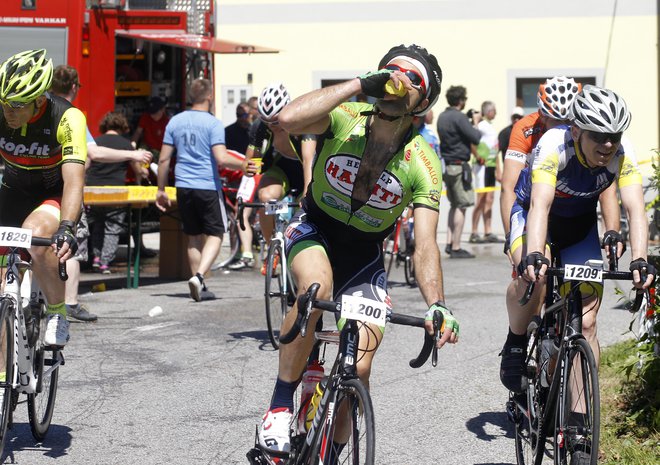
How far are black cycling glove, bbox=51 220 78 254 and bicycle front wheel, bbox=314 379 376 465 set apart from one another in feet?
6.35

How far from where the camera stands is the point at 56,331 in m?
6.62

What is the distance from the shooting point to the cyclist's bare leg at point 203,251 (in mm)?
12117

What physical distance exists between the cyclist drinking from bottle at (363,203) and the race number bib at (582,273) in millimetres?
637

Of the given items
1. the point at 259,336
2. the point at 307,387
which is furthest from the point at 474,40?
the point at 307,387

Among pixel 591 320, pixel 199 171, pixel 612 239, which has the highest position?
pixel 612 239

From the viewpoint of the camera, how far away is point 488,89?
2628 cm

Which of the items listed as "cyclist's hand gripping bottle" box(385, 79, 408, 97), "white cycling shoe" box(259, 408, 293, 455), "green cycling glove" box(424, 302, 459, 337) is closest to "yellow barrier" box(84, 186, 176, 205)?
"white cycling shoe" box(259, 408, 293, 455)

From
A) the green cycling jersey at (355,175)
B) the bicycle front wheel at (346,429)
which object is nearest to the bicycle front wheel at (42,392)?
the green cycling jersey at (355,175)

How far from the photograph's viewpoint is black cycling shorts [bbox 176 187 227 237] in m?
12.2

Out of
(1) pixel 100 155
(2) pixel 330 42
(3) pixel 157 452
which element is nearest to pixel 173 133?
(1) pixel 100 155

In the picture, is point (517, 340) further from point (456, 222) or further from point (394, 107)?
point (456, 222)

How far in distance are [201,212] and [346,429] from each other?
7.79 m

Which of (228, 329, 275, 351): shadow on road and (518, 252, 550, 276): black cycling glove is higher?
(518, 252, 550, 276): black cycling glove

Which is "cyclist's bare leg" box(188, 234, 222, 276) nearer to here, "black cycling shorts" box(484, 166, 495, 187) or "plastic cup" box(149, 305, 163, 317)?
"plastic cup" box(149, 305, 163, 317)
